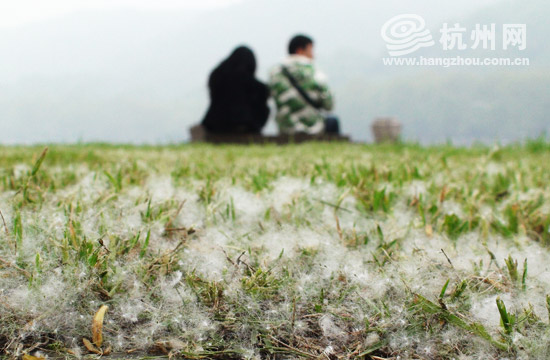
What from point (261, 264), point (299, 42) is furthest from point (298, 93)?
point (261, 264)

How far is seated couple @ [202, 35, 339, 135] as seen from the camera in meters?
8.70

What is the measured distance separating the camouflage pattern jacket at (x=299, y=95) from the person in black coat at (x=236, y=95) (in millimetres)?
501

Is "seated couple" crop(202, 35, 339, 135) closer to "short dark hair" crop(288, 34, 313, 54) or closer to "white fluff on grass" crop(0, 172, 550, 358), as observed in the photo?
"short dark hair" crop(288, 34, 313, 54)

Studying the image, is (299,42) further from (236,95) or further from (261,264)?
(261,264)

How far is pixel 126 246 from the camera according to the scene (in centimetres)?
145

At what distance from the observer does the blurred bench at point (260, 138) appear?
8898mm

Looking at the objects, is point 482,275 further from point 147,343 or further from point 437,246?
point 147,343

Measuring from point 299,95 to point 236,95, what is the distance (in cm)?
128

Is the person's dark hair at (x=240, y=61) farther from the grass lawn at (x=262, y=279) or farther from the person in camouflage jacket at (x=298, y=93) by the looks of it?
the grass lawn at (x=262, y=279)

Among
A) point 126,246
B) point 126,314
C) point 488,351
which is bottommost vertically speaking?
point 488,351

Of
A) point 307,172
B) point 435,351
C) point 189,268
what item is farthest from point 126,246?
point 307,172

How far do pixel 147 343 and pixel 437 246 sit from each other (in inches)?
39.6

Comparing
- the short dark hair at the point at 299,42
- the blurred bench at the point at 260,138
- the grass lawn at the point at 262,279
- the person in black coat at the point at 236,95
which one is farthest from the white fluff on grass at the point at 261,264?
the short dark hair at the point at 299,42

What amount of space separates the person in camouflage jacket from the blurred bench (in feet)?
0.47
